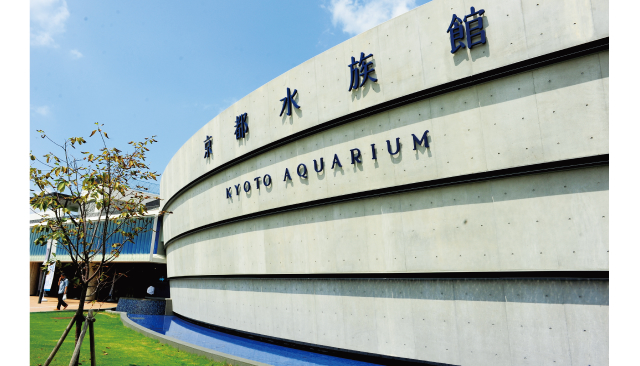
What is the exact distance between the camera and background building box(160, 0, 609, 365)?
6.45 m

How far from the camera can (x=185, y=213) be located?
1708 centimetres

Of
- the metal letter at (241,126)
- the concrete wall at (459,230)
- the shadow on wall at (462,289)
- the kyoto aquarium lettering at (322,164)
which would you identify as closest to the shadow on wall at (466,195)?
the concrete wall at (459,230)

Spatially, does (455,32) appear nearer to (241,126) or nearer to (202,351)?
(241,126)

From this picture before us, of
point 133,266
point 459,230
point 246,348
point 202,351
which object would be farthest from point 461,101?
point 133,266

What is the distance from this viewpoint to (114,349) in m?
9.37

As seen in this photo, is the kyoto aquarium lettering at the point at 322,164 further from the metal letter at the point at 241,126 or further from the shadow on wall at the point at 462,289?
the shadow on wall at the point at 462,289

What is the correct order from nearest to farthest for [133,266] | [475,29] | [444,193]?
[475,29] → [444,193] → [133,266]

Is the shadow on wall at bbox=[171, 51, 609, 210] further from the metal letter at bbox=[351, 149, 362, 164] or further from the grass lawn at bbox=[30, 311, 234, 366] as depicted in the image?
the grass lawn at bbox=[30, 311, 234, 366]

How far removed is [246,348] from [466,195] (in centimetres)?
725

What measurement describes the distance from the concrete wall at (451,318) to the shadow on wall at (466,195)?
160 cm

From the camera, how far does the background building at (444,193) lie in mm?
6449

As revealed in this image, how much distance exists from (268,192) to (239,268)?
3.05 meters

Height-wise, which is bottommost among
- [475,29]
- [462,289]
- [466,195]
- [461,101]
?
[462,289]

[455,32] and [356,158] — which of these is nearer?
[455,32]
